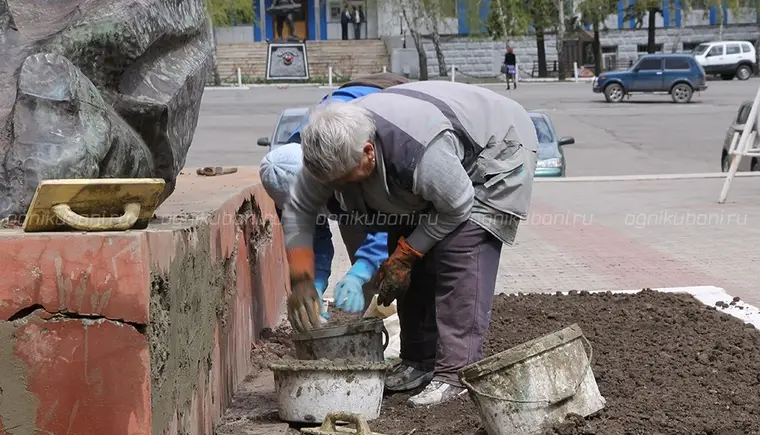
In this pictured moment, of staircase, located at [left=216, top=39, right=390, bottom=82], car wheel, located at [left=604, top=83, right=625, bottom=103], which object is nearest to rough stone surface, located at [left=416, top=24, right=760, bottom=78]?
staircase, located at [left=216, top=39, right=390, bottom=82]

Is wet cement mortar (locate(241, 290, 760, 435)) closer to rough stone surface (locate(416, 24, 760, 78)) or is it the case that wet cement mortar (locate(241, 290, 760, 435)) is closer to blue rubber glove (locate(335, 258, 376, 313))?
blue rubber glove (locate(335, 258, 376, 313))

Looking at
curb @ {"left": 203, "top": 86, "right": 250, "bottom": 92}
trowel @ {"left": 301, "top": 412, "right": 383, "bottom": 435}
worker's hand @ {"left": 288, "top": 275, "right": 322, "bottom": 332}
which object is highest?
worker's hand @ {"left": 288, "top": 275, "right": 322, "bottom": 332}

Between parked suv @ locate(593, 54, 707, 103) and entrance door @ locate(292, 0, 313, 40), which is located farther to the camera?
entrance door @ locate(292, 0, 313, 40)

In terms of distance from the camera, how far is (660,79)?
32.1 m

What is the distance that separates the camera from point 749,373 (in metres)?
4.50

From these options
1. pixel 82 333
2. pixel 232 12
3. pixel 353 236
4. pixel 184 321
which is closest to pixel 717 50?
pixel 232 12

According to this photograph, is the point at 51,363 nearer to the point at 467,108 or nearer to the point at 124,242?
the point at 124,242

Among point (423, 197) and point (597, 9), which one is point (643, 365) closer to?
point (423, 197)

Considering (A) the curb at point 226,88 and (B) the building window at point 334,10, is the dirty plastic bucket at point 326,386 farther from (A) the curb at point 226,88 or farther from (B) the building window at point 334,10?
(B) the building window at point 334,10

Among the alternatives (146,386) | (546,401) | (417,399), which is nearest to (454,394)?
(417,399)

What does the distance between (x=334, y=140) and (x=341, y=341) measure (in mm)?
939

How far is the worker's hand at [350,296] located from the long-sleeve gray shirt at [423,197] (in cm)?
24

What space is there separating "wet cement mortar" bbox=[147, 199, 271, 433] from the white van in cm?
4034

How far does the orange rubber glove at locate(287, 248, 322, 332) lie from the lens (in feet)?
14.0
